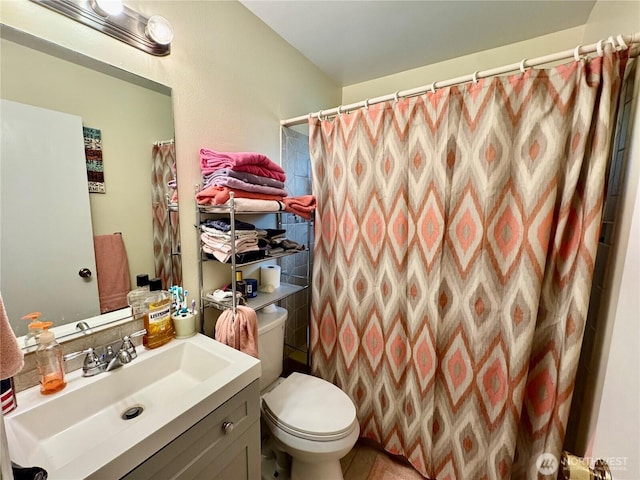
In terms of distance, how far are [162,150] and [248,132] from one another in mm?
499

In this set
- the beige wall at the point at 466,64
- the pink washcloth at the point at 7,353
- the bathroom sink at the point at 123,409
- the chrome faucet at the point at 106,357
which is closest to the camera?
the pink washcloth at the point at 7,353

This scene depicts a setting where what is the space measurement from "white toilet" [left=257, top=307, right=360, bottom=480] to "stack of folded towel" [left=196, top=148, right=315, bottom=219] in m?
0.62

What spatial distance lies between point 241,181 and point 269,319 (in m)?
0.73

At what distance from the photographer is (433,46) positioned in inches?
66.4

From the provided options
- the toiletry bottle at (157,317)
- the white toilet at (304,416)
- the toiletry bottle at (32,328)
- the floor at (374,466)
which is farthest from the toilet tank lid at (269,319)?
the floor at (374,466)

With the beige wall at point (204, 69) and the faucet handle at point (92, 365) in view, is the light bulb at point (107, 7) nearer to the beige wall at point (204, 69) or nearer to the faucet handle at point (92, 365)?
the beige wall at point (204, 69)

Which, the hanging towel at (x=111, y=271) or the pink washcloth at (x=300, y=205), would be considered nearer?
the hanging towel at (x=111, y=271)

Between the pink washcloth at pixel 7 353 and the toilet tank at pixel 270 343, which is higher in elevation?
the pink washcloth at pixel 7 353

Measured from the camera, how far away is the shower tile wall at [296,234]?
1.82 m

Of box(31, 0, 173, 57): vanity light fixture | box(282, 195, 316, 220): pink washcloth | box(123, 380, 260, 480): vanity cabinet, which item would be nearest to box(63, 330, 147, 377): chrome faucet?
box(123, 380, 260, 480): vanity cabinet

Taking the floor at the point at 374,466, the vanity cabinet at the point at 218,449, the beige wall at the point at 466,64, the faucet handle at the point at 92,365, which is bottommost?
the floor at the point at 374,466

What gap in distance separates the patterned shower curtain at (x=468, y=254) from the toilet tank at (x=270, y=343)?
1.17 feet

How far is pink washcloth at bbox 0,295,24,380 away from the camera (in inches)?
21.2

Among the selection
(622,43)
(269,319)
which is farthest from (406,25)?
(269,319)
